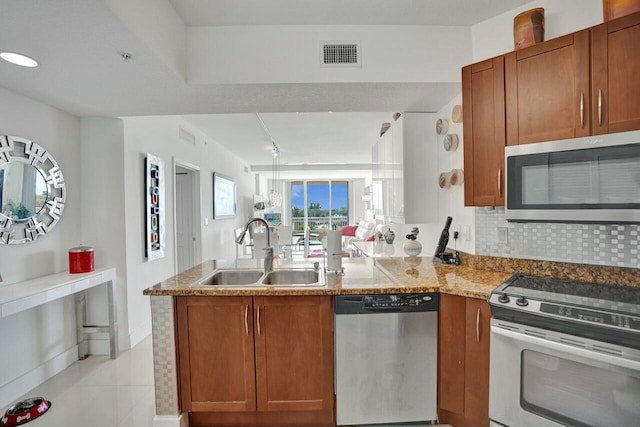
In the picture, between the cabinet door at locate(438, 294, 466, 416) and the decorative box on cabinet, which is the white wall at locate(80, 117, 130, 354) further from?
the decorative box on cabinet

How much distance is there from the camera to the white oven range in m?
1.29

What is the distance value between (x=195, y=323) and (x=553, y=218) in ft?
6.71

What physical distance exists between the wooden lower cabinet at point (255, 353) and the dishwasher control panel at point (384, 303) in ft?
0.30

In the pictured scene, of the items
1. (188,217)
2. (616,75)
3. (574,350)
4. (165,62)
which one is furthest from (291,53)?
(188,217)

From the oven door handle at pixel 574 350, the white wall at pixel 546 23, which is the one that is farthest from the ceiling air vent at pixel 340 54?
the oven door handle at pixel 574 350

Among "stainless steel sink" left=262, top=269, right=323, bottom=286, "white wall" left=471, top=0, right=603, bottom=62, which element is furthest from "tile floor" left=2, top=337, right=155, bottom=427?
"white wall" left=471, top=0, right=603, bottom=62

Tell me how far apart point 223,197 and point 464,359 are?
200 inches

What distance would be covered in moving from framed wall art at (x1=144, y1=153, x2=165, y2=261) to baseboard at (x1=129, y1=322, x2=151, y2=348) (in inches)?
28.4

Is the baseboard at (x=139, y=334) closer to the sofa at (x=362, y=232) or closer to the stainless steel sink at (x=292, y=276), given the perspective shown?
the stainless steel sink at (x=292, y=276)

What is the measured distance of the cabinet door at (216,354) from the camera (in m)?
1.83

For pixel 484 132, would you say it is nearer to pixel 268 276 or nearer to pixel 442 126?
pixel 442 126

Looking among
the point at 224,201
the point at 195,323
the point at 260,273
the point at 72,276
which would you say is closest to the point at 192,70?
the point at 260,273

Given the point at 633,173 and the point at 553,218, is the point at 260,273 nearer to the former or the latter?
the point at 553,218

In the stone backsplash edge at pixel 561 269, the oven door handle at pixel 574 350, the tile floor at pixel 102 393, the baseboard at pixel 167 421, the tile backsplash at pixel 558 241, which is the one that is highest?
the tile backsplash at pixel 558 241
